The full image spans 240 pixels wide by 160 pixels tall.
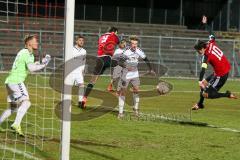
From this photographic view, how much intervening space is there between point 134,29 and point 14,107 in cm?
3223

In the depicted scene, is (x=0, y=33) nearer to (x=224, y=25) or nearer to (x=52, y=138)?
(x=224, y=25)

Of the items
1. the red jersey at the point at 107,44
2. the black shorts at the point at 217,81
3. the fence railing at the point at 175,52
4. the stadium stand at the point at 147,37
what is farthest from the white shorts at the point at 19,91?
the fence railing at the point at 175,52

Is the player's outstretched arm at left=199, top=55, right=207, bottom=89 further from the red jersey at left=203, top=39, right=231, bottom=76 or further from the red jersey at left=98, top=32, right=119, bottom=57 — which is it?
the red jersey at left=98, top=32, right=119, bottom=57

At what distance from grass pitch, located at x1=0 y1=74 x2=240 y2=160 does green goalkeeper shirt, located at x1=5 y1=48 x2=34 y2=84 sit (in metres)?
1.08

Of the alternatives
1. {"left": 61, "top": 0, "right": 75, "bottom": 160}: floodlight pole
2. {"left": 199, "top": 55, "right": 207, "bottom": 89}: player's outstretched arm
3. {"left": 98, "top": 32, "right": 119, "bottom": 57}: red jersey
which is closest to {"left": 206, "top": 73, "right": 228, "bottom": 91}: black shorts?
{"left": 199, "top": 55, "right": 207, "bottom": 89}: player's outstretched arm

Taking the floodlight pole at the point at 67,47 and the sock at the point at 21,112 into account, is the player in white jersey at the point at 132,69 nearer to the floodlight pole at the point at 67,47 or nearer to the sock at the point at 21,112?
the sock at the point at 21,112

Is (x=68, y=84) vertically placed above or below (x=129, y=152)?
above

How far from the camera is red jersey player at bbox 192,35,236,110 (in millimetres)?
16080

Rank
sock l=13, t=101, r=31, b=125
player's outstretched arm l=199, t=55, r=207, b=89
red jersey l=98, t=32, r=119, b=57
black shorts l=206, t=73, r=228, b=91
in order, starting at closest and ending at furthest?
sock l=13, t=101, r=31, b=125 < player's outstretched arm l=199, t=55, r=207, b=89 < black shorts l=206, t=73, r=228, b=91 < red jersey l=98, t=32, r=119, b=57

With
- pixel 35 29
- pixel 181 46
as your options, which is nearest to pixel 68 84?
pixel 35 29

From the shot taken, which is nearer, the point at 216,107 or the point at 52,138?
the point at 52,138

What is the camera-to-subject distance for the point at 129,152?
10773 millimetres

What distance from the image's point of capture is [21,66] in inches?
487

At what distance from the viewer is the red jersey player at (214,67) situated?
16.1m
